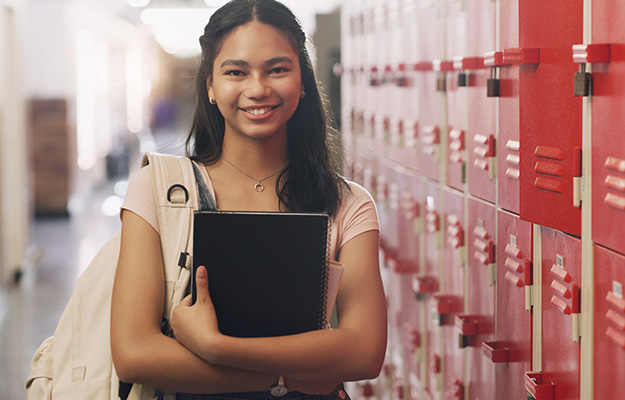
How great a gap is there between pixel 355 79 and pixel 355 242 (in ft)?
11.6

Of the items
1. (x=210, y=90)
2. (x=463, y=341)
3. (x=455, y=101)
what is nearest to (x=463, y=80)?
(x=455, y=101)

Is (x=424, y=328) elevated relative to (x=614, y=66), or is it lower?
lower

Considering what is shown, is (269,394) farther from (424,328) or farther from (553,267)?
(424,328)

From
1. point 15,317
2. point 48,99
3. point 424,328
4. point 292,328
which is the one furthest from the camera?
point 48,99

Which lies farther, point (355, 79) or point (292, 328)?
point (355, 79)

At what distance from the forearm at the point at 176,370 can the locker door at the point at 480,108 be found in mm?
1067

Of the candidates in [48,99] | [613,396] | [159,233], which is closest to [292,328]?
[159,233]

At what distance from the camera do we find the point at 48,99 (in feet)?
35.0

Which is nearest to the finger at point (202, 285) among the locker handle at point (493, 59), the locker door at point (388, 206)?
the locker handle at point (493, 59)

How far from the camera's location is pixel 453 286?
280 cm

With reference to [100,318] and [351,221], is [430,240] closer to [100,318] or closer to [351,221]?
[351,221]

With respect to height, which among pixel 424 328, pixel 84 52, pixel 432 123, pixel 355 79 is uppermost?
pixel 84 52

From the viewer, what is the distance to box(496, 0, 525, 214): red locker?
6.65 ft

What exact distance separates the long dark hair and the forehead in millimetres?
14
